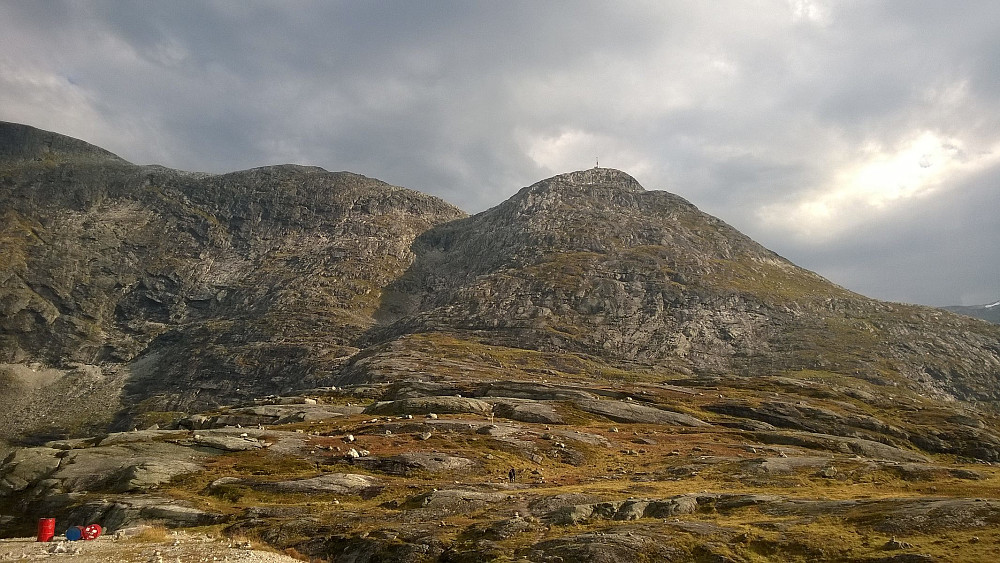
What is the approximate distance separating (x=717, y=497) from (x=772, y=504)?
389cm

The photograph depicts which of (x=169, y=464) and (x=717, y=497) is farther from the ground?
(x=717, y=497)

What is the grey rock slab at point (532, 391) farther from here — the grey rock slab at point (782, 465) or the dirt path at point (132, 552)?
the dirt path at point (132, 552)

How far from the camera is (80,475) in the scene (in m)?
49.2

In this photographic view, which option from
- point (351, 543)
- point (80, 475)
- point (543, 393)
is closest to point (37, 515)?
point (80, 475)

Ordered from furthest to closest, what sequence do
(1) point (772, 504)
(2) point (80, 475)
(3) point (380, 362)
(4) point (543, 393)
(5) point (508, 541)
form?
(3) point (380, 362)
(4) point (543, 393)
(2) point (80, 475)
(1) point (772, 504)
(5) point (508, 541)

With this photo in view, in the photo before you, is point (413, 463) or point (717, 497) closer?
point (717, 497)

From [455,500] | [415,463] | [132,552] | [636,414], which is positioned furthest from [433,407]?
[132,552]

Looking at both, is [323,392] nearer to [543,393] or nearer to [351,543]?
[543,393]

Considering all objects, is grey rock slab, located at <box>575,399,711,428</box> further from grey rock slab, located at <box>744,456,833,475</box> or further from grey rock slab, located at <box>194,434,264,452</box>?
grey rock slab, located at <box>194,434,264,452</box>

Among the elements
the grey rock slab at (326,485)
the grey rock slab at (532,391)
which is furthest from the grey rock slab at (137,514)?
the grey rock slab at (532,391)

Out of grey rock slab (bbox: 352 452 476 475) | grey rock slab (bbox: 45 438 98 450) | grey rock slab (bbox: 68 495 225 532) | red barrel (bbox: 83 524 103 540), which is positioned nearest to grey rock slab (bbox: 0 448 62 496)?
grey rock slab (bbox: 45 438 98 450)

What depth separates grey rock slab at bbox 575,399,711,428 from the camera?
101500 millimetres

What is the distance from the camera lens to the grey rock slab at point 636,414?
333 feet

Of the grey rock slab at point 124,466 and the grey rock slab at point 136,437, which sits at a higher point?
the grey rock slab at point 124,466
